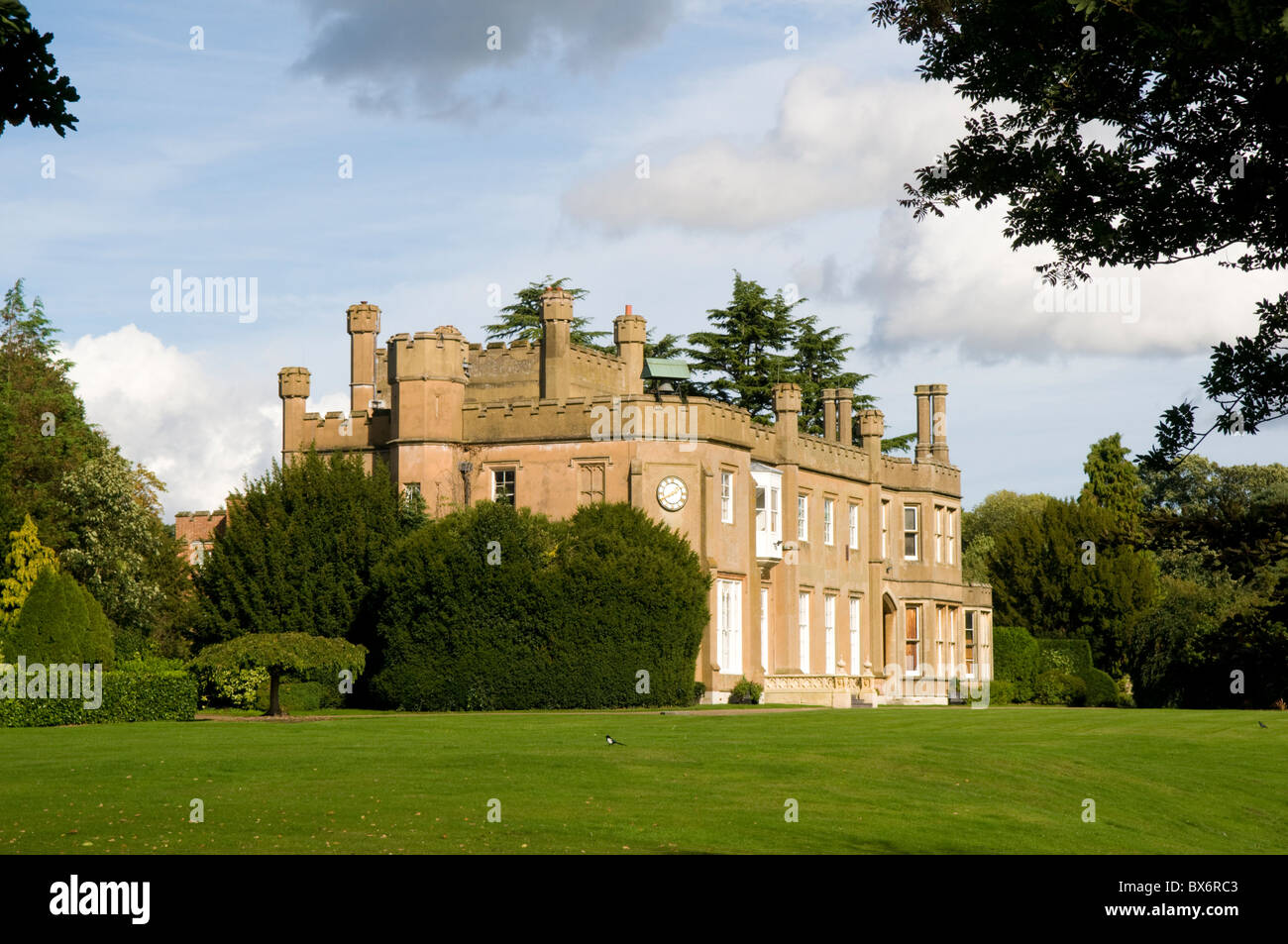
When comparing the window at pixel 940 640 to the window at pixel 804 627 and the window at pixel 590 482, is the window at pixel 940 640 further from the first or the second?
the window at pixel 590 482

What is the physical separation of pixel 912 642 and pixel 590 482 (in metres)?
16.4

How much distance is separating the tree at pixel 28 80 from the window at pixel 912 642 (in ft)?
157

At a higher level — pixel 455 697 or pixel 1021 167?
pixel 1021 167

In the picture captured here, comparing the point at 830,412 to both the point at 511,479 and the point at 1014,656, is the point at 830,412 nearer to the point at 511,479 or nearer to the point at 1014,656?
the point at 1014,656

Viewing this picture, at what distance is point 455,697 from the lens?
39.0 metres

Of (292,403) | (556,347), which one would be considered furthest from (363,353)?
(556,347)

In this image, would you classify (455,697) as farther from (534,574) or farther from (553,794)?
(553,794)

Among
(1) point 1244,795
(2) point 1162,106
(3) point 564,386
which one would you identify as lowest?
(1) point 1244,795

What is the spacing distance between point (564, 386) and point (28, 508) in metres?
15.8

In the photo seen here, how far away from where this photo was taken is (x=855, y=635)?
52.1 m

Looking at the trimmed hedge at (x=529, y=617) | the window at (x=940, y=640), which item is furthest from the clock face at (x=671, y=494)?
the window at (x=940, y=640)

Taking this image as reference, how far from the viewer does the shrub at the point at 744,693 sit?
141 ft

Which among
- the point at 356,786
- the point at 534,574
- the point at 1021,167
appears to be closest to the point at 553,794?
the point at 356,786
